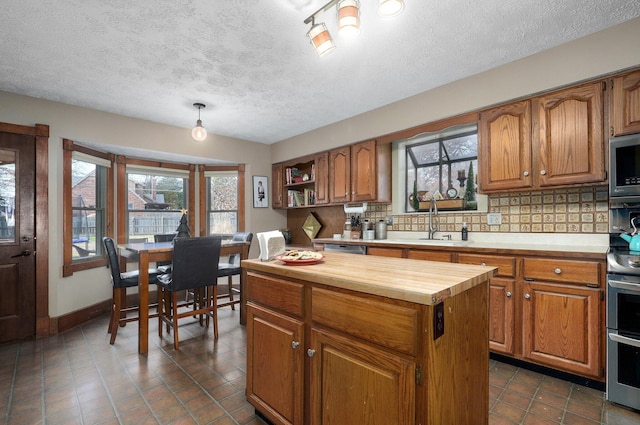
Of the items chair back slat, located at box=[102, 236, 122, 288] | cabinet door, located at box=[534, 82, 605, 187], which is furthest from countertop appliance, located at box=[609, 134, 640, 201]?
chair back slat, located at box=[102, 236, 122, 288]

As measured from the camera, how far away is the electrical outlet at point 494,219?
299cm

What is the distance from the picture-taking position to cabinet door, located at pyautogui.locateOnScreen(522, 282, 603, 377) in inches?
81.5

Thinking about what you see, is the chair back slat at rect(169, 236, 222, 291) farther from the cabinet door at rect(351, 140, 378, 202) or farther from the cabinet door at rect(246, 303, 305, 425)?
the cabinet door at rect(351, 140, 378, 202)

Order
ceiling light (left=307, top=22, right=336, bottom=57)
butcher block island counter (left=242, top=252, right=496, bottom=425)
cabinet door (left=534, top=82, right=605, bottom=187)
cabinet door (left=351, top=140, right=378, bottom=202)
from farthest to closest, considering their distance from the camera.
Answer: cabinet door (left=351, top=140, right=378, bottom=202), cabinet door (left=534, top=82, right=605, bottom=187), ceiling light (left=307, top=22, right=336, bottom=57), butcher block island counter (left=242, top=252, right=496, bottom=425)

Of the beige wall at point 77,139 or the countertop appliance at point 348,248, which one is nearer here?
the beige wall at point 77,139

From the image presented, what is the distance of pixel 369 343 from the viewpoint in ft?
3.92

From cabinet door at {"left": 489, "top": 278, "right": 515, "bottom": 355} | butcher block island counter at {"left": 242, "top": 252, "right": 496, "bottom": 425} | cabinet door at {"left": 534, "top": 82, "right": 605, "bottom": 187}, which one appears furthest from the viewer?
cabinet door at {"left": 489, "top": 278, "right": 515, "bottom": 355}

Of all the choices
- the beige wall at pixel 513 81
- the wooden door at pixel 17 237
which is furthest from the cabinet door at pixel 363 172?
the wooden door at pixel 17 237

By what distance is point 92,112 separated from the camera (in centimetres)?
358

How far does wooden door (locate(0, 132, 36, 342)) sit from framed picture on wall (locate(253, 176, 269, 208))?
2.71 meters

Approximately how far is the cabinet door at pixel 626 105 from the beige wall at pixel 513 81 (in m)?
0.10

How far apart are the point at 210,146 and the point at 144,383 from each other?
10.9 feet

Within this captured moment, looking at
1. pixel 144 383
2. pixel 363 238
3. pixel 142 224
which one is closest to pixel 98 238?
pixel 142 224

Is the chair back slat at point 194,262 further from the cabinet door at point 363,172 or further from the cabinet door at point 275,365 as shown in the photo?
the cabinet door at point 363,172
